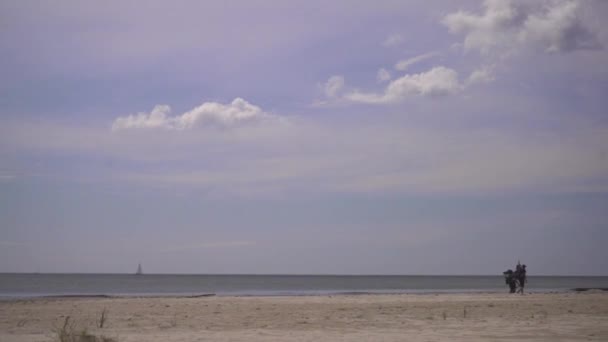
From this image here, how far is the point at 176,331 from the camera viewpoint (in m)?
16.1

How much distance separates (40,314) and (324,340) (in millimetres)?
13147

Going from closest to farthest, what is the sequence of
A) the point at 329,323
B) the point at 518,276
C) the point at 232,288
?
the point at 329,323 → the point at 518,276 → the point at 232,288

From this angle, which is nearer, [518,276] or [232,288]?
[518,276]

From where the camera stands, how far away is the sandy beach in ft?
47.9

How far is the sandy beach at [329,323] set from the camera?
1461 cm

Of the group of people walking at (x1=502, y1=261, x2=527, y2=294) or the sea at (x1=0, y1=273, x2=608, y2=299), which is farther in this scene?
the sea at (x1=0, y1=273, x2=608, y2=299)

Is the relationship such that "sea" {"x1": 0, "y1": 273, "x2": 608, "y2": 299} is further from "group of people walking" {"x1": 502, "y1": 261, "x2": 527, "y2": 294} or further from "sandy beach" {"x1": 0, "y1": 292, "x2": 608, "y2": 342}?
"sandy beach" {"x1": 0, "y1": 292, "x2": 608, "y2": 342}

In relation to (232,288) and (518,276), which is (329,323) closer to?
(518,276)

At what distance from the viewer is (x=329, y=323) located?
58.9ft

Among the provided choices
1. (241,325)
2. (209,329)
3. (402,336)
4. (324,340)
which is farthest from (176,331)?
(402,336)

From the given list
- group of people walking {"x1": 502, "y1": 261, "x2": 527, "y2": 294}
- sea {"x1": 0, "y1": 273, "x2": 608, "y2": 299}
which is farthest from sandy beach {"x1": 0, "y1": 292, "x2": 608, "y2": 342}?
sea {"x1": 0, "y1": 273, "x2": 608, "y2": 299}

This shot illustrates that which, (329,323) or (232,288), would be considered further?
(232,288)

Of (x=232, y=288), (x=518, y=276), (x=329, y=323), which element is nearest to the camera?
(x=329, y=323)

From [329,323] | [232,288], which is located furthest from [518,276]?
[232,288]
